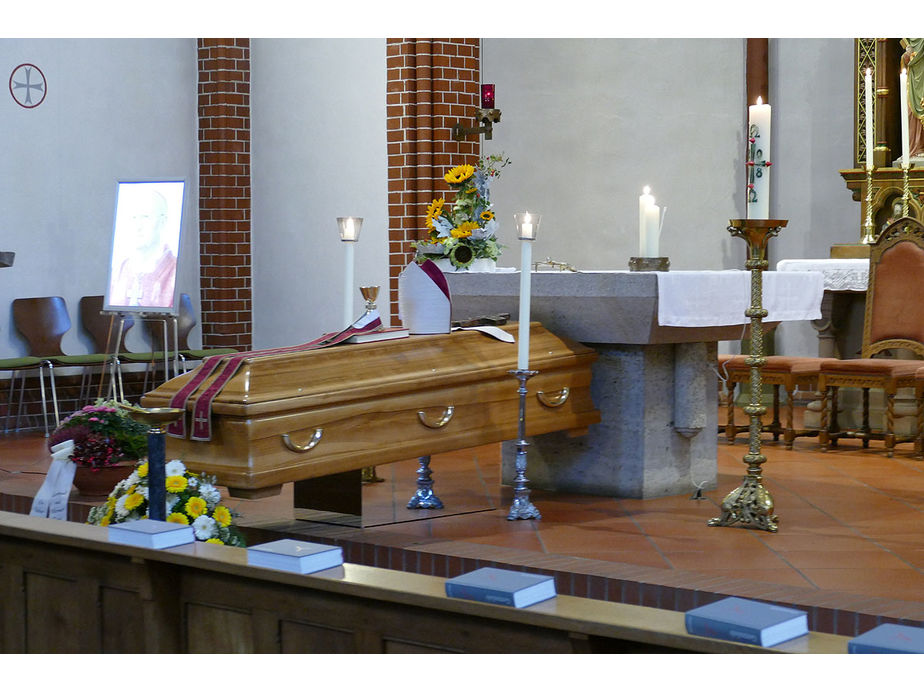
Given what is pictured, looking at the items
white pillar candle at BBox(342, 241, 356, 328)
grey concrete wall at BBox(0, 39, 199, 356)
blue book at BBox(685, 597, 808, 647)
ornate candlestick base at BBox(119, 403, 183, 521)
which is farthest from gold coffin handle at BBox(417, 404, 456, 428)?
grey concrete wall at BBox(0, 39, 199, 356)

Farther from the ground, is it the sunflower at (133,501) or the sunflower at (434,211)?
the sunflower at (434,211)

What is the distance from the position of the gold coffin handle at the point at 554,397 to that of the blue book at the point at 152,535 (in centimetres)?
276

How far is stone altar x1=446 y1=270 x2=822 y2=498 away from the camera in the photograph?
5398mm

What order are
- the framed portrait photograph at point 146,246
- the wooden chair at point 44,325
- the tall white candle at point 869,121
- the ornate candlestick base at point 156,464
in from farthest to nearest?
1. the wooden chair at point 44,325
2. the tall white candle at point 869,121
3. the framed portrait photograph at point 146,246
4. the ornate candlestick base at point 156,464

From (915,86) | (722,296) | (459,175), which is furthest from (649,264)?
(915,86)

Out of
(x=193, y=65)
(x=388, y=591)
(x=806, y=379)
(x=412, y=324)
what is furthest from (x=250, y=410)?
(x=193, y=65)

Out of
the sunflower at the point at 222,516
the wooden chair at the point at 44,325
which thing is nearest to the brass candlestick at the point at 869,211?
the wooden chair at the point at 44,325

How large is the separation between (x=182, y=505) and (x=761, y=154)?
2296 mm

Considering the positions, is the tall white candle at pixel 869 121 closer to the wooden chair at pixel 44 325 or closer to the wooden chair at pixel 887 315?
the wooden chair at pixel 887 315

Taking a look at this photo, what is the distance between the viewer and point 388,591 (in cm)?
225

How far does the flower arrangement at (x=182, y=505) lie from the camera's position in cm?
364

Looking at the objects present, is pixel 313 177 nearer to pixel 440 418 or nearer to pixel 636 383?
pixel 636 383

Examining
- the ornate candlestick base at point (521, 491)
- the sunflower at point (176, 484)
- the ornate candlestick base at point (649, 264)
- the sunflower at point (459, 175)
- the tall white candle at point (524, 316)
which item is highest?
the sunflower at point (459, 175)

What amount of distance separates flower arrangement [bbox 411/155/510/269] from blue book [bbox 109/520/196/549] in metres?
2.92
